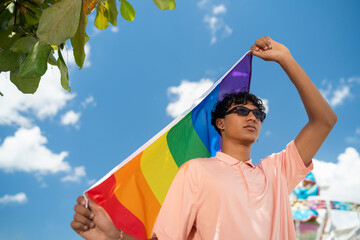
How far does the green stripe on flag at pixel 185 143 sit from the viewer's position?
2.30m

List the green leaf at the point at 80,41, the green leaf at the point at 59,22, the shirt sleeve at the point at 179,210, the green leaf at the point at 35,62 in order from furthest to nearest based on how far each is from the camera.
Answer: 1. the shirt sleeve at the point at 179,210
2. the green leaf at the point at 80,41
3. the green leaf at the point at 35,62
4. the green leaf at the point at 59,22

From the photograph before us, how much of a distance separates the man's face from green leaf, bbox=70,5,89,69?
107 cm

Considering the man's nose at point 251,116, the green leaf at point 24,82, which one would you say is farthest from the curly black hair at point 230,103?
the green leaf at point 24,82

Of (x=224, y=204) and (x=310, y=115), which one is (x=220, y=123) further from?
(x=224, y=204)

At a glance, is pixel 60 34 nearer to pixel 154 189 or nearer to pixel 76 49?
pixel 76 49

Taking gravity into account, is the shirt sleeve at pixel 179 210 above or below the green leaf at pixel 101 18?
below

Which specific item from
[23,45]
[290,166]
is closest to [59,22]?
[23,45]

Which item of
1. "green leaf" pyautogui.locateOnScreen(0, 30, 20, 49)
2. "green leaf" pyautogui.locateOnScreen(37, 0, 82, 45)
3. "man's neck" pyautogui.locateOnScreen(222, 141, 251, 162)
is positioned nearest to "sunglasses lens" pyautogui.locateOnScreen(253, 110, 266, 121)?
"man's neck" pyautogui.locateOnScreen(222, 141, 251, 162)

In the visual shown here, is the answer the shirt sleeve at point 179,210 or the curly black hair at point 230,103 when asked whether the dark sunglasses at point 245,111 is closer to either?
the curly black hair at point 230,103

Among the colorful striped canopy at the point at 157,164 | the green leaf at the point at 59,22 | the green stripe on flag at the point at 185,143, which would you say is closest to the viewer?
the green leaf at the point at 59,22

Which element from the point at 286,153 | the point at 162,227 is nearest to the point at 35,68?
the point at 162,227

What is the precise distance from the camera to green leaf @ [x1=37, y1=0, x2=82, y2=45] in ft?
4.10

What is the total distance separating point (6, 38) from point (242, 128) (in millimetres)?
1429

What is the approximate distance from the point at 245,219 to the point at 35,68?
1209mm
